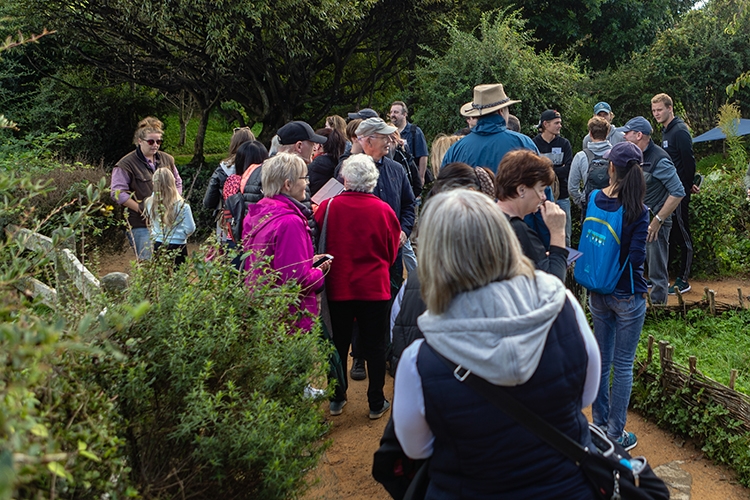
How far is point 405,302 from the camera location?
10.1 ft

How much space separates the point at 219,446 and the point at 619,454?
4.91 ft

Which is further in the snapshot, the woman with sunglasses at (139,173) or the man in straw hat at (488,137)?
the woman with sunglasses at (139,173)

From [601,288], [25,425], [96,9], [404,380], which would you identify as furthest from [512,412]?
[96,9]

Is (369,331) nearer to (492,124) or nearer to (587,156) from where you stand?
(492,124)

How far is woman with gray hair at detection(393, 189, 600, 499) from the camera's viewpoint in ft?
6.44

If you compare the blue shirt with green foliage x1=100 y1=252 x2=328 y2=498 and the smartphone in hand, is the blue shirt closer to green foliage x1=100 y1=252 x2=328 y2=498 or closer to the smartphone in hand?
the smartphone in hand

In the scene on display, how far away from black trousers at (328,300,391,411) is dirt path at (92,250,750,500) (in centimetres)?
26

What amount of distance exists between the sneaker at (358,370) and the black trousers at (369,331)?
29.8 inches

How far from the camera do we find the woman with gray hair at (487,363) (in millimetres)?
1962

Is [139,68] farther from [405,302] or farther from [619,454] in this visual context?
[619,454]

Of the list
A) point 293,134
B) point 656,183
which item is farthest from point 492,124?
point 656,183

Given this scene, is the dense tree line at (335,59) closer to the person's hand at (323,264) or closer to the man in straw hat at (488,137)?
the man in straw hat at (488,137)

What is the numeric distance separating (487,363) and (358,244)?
2.81 metres

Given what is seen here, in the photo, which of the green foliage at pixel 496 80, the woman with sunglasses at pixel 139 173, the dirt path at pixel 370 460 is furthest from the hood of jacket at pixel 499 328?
the green foliage at pixel 496 80
